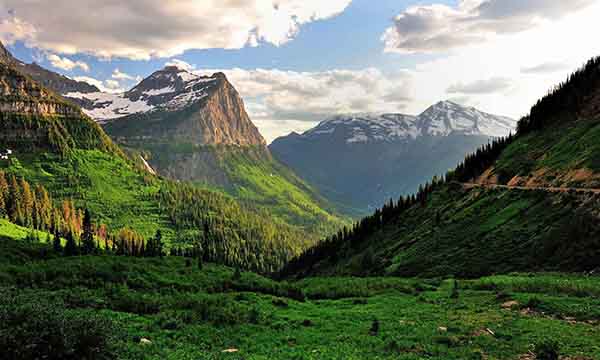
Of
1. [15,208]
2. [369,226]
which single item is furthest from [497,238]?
[15,208]

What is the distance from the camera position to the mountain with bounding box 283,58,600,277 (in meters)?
51.4

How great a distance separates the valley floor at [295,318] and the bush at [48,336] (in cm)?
5

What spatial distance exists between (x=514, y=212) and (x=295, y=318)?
2281 inches

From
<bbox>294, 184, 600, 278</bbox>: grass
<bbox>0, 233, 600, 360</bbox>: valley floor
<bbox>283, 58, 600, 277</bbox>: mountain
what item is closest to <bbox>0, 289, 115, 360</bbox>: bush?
<bbox>0, 233, 600, 360</bbox>: valley floor

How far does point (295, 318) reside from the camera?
3209cm

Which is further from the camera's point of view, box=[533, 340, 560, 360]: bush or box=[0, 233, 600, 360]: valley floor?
box=[0, 233, 600, 360]: valley floor

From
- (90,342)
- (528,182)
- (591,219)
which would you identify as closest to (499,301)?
(591,219)

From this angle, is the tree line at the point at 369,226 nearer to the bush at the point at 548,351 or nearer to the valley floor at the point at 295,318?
the valley floor at the point at 295,318

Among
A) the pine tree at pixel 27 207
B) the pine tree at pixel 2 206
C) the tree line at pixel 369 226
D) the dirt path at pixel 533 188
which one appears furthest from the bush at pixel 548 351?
the pine tree at pixel 27 207

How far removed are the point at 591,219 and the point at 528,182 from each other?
3909 centimetres

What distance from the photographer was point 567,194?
61.6 m

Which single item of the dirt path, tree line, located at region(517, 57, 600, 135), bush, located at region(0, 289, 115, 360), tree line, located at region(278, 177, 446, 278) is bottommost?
tree line, located at region(278, 177, 446, 278)

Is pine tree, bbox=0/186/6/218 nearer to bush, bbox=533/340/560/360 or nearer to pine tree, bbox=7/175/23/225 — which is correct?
pine tree, bbox=7/175/23/225

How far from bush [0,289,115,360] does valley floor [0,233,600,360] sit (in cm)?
5
